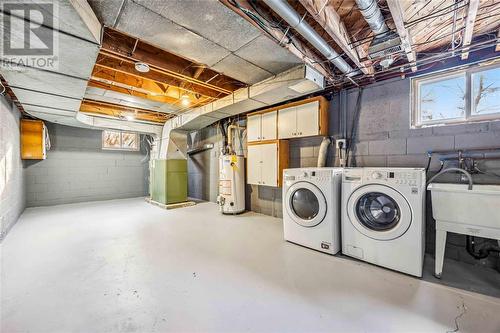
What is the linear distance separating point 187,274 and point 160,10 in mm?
2342

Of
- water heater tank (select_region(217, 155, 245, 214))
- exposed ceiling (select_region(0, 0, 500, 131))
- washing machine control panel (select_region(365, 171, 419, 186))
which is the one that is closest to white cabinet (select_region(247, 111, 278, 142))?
exposed ceiling (select_region(0, 0, 500, 131))

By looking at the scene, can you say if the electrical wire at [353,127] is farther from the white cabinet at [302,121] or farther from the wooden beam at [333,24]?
the wooden beam at [333,24]

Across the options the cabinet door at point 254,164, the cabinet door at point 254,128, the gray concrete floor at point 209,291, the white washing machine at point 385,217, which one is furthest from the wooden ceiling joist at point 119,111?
the white washing machine at point 385,217

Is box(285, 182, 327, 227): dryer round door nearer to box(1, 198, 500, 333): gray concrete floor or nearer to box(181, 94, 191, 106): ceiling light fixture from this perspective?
box(1, 198, 500, 333): gray concrete floor

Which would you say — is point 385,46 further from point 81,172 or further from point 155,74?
point 81,172

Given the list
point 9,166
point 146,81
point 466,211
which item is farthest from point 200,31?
point 9,166

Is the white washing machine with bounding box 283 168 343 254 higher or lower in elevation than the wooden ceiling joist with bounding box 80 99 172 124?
lower

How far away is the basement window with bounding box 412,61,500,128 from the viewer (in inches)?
90.2

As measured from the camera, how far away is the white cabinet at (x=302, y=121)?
3.24 m

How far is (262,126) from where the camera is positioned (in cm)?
400

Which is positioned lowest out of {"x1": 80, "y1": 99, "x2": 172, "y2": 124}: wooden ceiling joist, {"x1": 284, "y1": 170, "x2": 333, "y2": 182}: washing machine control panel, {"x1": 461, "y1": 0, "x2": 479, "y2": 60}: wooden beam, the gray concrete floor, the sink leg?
the gray concrete floor

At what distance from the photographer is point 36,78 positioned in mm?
2396

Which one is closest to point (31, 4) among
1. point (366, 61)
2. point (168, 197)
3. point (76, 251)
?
point (76, 251)

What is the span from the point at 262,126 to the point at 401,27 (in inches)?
98.1
